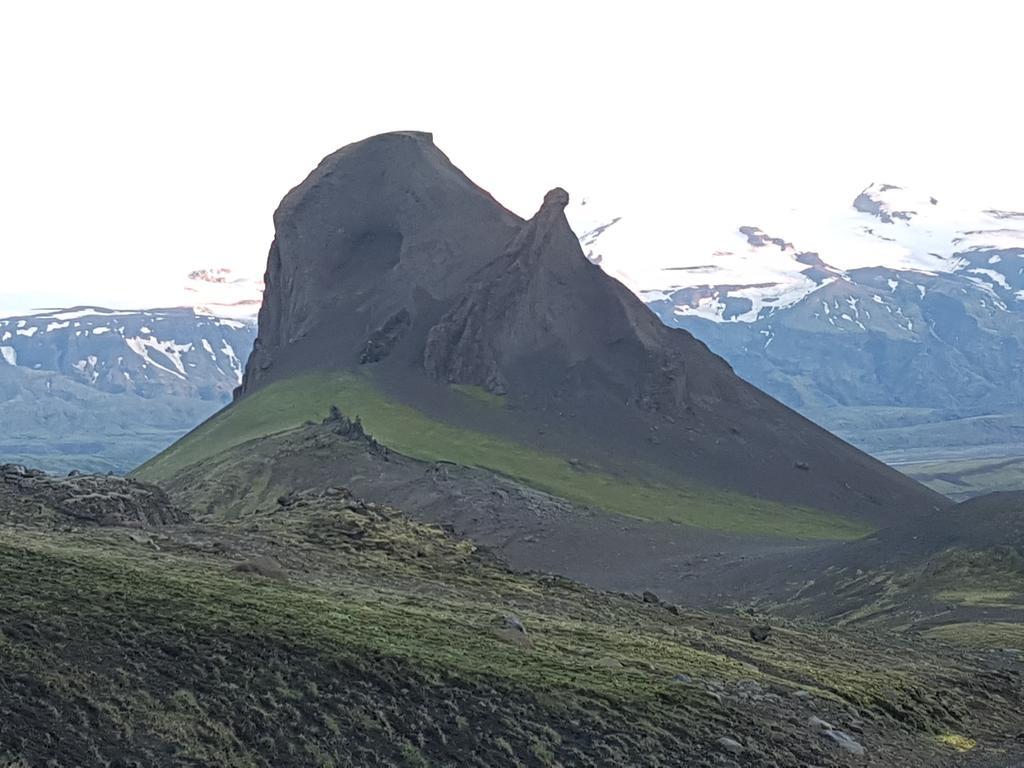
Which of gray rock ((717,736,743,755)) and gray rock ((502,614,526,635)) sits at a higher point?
gray rock ((502,614,526,635))

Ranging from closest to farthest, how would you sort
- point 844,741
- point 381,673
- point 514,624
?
point 381,673 < point 844,741 < point 514,624

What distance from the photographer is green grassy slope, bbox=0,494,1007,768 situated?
3509 centimetres

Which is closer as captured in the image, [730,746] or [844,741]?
[730,746]

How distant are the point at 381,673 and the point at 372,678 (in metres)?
0.51

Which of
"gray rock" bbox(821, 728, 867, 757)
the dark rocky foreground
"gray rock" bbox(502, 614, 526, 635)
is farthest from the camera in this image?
"gray rock" bbox(502, 614, 526, 635)

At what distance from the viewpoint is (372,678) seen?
42156mm

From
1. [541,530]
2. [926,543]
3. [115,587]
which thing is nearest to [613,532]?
[541,530]

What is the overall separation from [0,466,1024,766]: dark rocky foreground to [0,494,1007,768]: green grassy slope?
4.1 inches

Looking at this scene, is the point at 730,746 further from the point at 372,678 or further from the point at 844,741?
the point at 372,678

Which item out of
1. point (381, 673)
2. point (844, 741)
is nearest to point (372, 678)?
point (381, 673)

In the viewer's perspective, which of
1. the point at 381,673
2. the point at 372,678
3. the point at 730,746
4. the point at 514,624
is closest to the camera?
the point at 372,678

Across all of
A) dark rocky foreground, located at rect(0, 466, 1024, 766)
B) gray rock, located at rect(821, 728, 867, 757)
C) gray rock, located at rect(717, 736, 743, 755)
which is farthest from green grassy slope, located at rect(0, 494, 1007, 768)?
gray rock, located at rect(821, 728, 867, 757)

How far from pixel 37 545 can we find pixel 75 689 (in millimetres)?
20002

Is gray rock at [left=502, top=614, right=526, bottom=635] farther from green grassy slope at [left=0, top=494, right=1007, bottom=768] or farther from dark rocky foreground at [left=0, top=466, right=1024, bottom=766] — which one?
green grassy slope at [left=0, top=494, right=1007, bottom=768]
